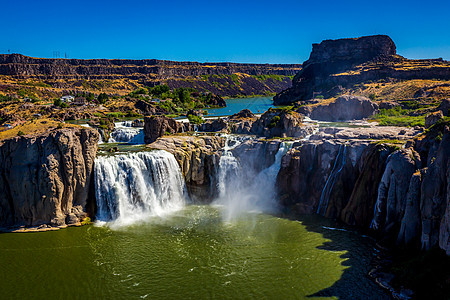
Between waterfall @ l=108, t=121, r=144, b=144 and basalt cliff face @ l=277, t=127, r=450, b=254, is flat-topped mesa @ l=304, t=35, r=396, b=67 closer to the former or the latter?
waterfall @ l=108, t=121, r=144, b=144

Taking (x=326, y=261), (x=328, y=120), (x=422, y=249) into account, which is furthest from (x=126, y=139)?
(x=422, y=249)

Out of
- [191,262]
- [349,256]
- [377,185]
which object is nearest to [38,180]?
[191,262]

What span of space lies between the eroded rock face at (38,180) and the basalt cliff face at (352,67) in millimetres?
95139

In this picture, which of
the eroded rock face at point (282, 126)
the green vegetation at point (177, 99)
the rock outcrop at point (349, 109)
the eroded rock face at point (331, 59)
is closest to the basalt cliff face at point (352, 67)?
the eroded rock face at point (331, 59)

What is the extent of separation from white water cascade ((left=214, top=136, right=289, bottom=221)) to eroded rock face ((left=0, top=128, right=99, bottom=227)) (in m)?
20.8

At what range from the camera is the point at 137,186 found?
147 feet

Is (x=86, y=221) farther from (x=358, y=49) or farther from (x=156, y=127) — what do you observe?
(x=358, y=49)

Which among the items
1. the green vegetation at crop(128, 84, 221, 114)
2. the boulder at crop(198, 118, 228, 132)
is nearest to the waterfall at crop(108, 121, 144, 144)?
the boulder at crop(198, 118, 228, 132)

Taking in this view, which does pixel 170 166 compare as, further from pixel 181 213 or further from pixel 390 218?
pixel 390 218

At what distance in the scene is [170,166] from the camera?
48625 mm

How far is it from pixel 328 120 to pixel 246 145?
26.2 metres

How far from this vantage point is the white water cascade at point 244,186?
47500mm

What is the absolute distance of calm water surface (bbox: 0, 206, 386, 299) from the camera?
27.5m

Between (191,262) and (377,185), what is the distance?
22087 mm
